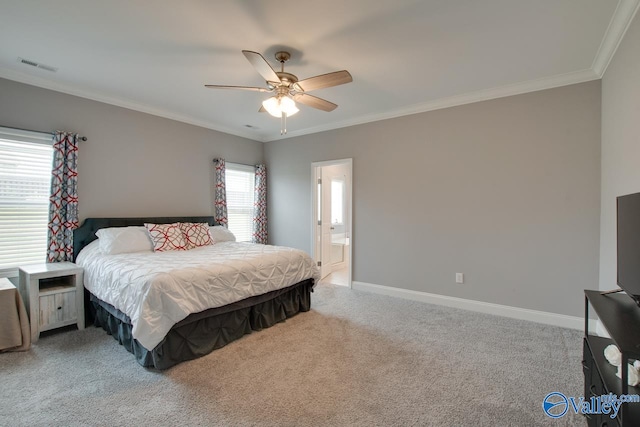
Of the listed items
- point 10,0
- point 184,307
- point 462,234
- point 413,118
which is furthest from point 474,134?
point 10,0

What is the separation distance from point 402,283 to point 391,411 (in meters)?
2.46

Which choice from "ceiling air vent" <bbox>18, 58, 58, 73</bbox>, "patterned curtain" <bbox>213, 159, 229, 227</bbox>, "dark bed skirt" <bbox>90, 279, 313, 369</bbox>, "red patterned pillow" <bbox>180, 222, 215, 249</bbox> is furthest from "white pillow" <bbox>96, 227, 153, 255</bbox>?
"ceiling air vent" <bbox>18, 58, 58, 73</bbox>

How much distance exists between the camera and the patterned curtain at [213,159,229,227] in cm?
492

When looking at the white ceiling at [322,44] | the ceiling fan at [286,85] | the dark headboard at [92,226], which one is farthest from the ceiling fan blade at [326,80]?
the dark headboard at [92,226]

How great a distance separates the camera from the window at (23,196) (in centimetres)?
307

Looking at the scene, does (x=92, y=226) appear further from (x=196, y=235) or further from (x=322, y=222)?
(x=322, y=222)

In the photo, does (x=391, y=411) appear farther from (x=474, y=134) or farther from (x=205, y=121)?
(x=205, y=121)

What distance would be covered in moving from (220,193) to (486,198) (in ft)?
12.6

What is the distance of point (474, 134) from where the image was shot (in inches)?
143

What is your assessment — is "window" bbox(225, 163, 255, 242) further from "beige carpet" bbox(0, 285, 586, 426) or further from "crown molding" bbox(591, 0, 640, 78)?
"crown molding" bbox(591, 0, 640, 78)

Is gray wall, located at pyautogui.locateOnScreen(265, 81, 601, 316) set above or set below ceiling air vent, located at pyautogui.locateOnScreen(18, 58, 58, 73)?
below

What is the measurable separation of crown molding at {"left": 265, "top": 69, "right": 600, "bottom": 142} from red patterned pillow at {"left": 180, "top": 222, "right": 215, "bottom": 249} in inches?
98.7

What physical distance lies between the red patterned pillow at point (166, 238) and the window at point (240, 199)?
4.69 feet

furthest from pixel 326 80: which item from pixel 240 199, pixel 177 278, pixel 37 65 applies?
pixel 240 199
